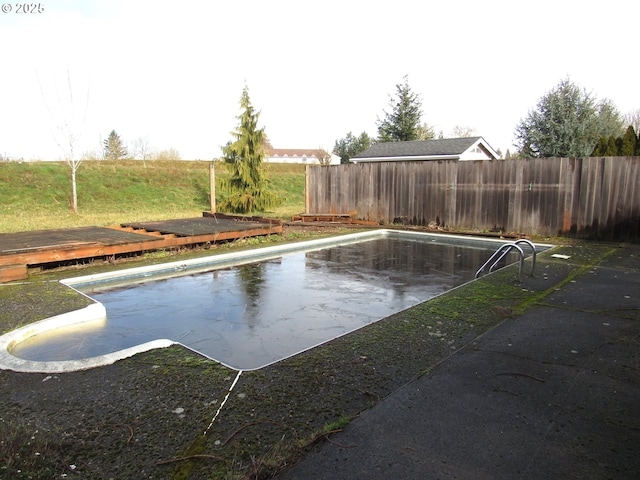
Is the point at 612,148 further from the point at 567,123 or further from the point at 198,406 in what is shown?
the point at 198,406

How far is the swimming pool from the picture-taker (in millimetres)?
3576

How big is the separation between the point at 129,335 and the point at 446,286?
12.8 ft

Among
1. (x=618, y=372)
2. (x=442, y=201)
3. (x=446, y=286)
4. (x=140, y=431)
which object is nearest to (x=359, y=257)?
(x=446, y=286)

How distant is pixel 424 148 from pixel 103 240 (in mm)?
15162

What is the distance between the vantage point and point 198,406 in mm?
2336

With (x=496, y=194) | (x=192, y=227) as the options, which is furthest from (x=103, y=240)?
(x=496, y=194)

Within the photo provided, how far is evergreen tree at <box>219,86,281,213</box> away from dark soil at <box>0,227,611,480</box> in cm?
1368

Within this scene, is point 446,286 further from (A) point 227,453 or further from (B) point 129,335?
(A) point 227,453

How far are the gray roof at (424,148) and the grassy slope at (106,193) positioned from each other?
4766 millimetres

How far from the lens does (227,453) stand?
1.92 m

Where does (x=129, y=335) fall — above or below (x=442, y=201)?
below

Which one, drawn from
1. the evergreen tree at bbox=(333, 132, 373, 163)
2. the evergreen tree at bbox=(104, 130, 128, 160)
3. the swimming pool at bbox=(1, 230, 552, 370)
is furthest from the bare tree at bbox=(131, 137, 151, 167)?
the swimming pool at bbox=(1, 230, 552, 370)

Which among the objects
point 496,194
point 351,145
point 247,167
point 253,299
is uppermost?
point 351,145

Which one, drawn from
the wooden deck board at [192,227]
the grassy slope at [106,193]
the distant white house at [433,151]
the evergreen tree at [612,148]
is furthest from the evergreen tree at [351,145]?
the wooden deck board at [192,227]
